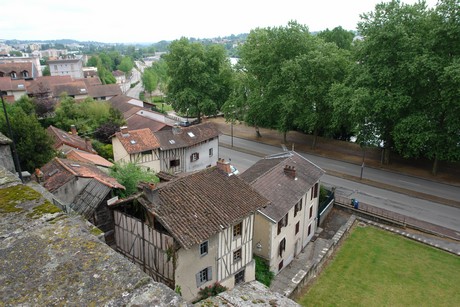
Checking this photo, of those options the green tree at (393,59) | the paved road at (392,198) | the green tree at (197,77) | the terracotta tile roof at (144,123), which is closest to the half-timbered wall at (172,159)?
the terracotta tile roof at (144,123)

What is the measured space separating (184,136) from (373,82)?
19.8 metres

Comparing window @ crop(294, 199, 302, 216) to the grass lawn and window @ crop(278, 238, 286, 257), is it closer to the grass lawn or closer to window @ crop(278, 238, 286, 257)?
window @ crop(278, 238, 286, 257)

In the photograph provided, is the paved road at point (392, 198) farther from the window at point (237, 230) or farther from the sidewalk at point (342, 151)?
the window at point (237, 230)

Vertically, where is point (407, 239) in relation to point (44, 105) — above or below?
below

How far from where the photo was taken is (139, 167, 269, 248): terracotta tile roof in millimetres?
14500

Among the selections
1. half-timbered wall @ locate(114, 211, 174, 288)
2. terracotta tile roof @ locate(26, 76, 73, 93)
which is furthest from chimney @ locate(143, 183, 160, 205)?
terracotta tile roof @ locate(26, 76, 73, 93)

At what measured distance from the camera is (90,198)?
59.7 ft

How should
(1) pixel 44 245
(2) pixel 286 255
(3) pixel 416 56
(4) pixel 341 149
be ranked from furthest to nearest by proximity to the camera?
(4) pixel 341 149 → (3) pixel 416 56 → (2) pixel 286 255 → (1) pixel 44 245

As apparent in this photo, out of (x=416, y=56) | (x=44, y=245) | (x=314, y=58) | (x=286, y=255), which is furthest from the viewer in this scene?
(x=314, y=58)

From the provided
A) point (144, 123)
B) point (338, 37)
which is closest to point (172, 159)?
point (144, 123)

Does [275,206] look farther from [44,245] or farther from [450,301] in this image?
[44,245]

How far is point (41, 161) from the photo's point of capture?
82.8 ft

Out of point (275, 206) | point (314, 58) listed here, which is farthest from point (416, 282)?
point (314, 58)

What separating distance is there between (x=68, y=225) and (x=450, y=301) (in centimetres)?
2202
